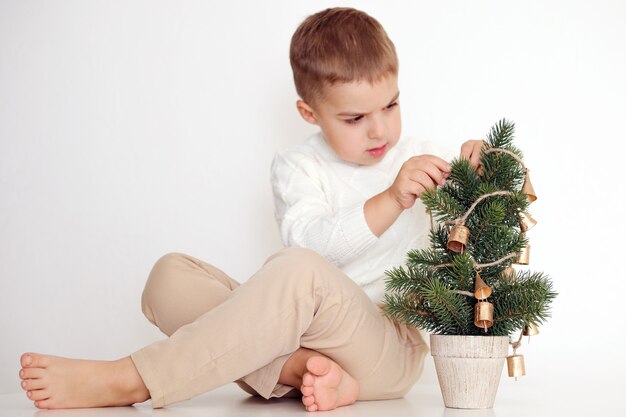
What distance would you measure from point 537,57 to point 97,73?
1222 mm

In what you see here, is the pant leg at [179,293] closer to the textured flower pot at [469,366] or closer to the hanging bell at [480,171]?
the textured flower pot at [469,366]

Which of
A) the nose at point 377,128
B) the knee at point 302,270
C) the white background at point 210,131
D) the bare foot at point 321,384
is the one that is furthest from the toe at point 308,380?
the white background at point 210,131

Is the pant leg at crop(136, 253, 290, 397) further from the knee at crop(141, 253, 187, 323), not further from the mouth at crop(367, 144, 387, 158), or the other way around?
the mouth at crop(367, 144, 387, 158)

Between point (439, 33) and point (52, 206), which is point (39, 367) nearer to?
point (52, 206)

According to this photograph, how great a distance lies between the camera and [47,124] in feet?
8.18

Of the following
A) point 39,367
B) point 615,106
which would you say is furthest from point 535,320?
point 615,106

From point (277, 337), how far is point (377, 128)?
1.70 feet

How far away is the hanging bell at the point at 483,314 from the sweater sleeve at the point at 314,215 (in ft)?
1.16

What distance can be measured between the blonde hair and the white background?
0.61 meters

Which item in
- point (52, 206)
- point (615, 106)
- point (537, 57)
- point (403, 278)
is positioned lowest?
point (403, 278)

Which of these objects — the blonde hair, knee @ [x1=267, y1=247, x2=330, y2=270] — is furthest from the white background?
knee @ [x1=267, y1=247, x2=330, y2=270]

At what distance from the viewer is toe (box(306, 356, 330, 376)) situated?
1.36 m

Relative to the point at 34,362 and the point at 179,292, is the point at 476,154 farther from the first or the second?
the point at 34,362

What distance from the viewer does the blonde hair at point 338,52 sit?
168cm
